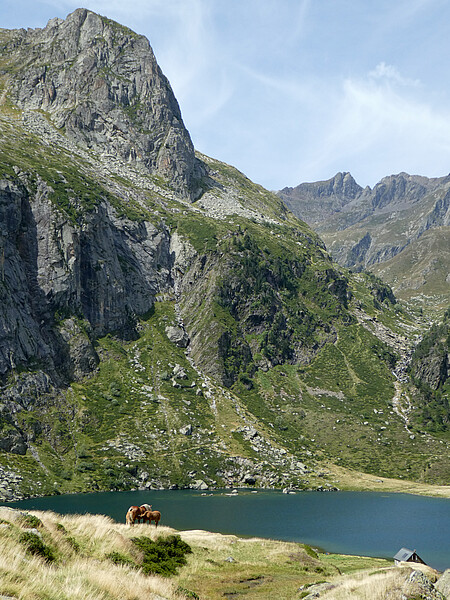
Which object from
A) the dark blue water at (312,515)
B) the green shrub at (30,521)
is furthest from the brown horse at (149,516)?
the dark blue water at (312,515)

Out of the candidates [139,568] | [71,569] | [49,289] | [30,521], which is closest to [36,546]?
[71,569]

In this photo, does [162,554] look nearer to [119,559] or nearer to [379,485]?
[119,559]

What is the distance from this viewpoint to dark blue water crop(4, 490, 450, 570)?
2892 inches

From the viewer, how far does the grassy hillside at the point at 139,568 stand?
14.1m

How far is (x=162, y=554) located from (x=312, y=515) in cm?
7658

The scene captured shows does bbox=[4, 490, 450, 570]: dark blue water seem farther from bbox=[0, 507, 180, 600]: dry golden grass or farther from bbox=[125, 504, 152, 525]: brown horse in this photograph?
bbox=[0, 507, 180, 600]: dry golden grass

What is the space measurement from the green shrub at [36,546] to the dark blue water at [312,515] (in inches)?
2304

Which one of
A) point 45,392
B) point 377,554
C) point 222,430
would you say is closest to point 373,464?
point 222,430

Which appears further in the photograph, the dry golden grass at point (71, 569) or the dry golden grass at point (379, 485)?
the dry golden grass at point (379, 485)

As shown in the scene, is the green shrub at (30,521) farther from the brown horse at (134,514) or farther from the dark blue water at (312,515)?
the dark blue water at (312,515)

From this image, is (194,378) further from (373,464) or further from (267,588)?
(267,588)

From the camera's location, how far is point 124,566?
21250 mm

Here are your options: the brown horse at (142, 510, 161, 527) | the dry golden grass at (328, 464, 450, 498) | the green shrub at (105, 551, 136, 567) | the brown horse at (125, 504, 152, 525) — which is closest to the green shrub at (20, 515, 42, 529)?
the green shrub at (105, 551, 136, 567)

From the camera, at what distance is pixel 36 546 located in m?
18.3
